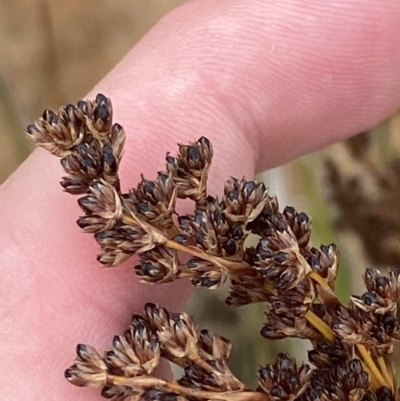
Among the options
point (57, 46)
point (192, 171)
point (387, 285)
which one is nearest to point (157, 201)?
point (192, 171)

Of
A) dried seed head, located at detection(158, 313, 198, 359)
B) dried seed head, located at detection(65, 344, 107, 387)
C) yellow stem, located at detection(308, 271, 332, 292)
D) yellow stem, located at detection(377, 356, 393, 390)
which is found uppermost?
dried seed head, located at detection(65, 344, 107, 387)

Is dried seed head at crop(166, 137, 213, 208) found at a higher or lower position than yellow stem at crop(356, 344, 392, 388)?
higher

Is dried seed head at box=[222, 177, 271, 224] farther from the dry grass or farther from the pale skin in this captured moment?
the dry grass

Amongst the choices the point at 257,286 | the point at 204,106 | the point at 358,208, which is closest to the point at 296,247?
the point at 257,286

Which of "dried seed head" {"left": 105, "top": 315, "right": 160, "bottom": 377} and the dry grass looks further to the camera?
the dry grass

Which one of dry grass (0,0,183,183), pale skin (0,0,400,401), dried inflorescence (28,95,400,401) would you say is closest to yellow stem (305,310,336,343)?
dried inflorescence (28,95,400,401)

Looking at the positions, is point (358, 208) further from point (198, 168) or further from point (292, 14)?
point (198, 168)

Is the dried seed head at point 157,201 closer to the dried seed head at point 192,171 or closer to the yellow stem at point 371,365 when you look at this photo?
the dried seed head at point 192,171
